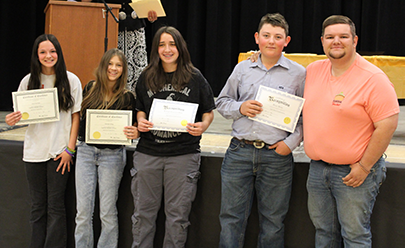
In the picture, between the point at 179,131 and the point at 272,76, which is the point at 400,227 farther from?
the point at 179,131

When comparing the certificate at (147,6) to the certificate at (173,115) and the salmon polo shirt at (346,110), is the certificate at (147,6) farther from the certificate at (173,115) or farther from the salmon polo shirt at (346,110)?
the salmon polo shirt at (346,110)

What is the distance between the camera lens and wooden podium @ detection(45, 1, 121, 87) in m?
3.43

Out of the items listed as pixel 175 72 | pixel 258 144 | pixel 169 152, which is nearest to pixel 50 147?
pixel 169 152

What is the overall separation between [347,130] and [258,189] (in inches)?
23.1

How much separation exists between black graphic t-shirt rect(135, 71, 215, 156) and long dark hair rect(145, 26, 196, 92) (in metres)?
0.03

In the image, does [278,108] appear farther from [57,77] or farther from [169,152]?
[57,77]

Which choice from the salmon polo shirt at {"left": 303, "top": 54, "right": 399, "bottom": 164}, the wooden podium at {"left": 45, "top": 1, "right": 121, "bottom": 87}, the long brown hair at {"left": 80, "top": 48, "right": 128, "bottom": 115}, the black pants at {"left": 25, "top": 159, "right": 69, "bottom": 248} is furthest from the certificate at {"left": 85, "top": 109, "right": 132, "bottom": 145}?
the wooden podium at {"left": 45, "top": 1, "right": 121, "bottom": 87}

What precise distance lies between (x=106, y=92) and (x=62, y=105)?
0.29m

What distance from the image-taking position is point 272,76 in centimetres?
192

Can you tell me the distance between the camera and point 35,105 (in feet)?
6.97

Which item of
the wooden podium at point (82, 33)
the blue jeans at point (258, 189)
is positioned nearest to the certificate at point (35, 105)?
the blue jeans at point (258, 189)

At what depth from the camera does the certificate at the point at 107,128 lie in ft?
6.89

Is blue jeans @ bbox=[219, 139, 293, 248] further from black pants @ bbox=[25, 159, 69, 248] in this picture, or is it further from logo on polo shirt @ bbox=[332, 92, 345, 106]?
black pants @ bbox=[25, 159, 69, 248]

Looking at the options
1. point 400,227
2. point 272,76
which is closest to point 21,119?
point 272,76
